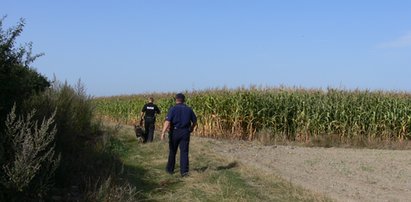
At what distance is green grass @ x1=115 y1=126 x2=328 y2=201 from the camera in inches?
377

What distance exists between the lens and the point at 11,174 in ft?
21.5

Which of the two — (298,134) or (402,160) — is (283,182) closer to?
(402,160)

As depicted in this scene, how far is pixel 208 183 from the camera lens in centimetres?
1062

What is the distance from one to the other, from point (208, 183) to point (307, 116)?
45.1ft

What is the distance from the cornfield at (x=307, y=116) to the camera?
2358 cm

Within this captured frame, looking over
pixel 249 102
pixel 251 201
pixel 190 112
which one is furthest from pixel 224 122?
pixel 251 201

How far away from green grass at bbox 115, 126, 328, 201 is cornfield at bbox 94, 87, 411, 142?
9.31m

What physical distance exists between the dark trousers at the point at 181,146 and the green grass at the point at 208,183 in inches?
9.0

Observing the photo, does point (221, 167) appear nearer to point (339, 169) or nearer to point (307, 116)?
point (339, 169)

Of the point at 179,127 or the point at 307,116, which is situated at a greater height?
the point at 307,116

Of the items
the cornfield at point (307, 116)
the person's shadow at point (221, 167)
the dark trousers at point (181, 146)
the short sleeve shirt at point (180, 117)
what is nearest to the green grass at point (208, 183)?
the person's shadow at point (221, 167)

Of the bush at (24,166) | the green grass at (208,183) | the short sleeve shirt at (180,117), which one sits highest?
the short sleeve shirt at (180,117)

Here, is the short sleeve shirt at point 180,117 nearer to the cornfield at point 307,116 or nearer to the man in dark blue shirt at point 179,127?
the man in dark blue shirt at point 179,127

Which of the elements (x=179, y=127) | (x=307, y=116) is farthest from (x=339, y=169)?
(x=307, y=116)
